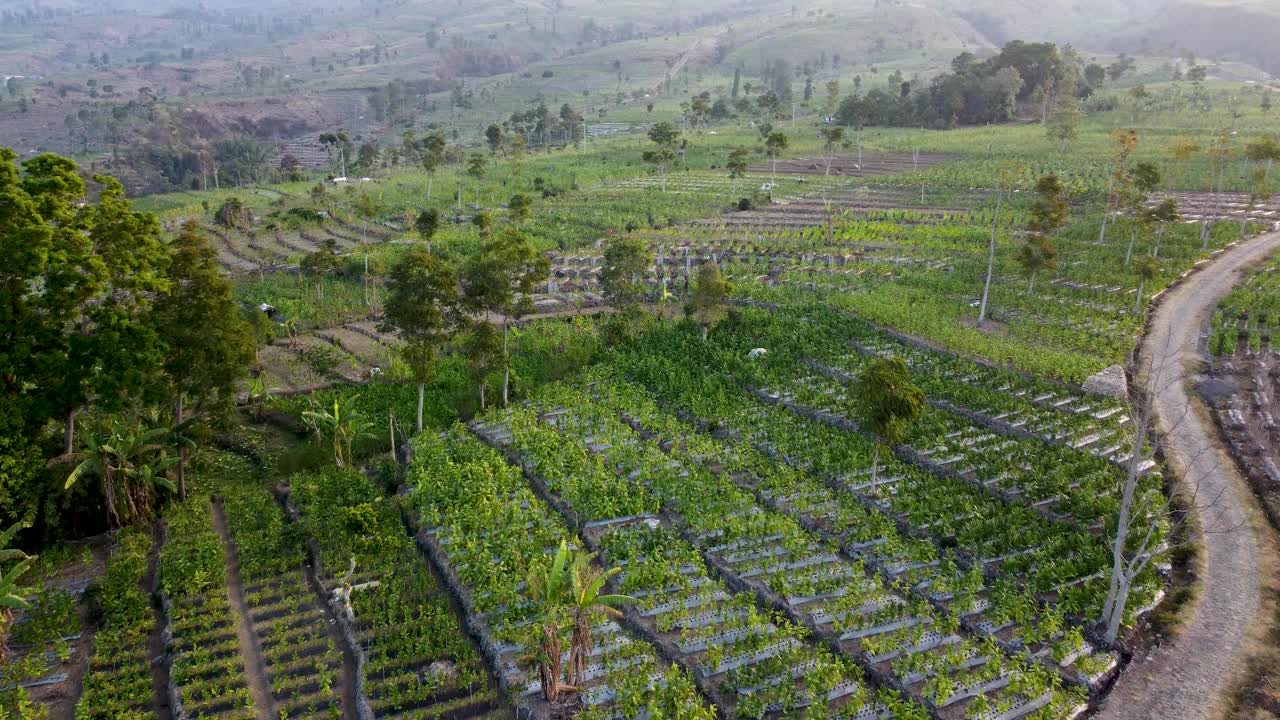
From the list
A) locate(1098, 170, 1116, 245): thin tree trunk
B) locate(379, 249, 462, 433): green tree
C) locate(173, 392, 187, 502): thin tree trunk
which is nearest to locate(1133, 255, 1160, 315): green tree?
locate(1098, 170, 1116, 245): thin tree trunk

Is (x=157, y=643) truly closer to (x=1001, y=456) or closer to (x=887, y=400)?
(x=887, y=400)

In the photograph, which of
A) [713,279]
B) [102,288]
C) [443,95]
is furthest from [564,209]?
[443,95]

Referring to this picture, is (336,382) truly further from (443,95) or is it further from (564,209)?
(443,95)

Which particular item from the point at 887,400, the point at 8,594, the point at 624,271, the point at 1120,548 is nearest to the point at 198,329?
the point at 8,594

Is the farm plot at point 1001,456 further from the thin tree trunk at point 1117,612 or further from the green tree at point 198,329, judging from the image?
the green tree at point 198,329

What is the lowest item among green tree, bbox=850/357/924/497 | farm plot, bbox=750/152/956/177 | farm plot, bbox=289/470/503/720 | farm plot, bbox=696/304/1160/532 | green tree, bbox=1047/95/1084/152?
farm plot, bbox=289/470/503/720

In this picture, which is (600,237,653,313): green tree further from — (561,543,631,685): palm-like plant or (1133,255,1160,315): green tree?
(1133,255,1160,315): green tree

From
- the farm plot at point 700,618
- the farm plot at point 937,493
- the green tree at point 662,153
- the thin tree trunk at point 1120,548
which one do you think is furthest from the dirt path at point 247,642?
the green tree at point 662,153
